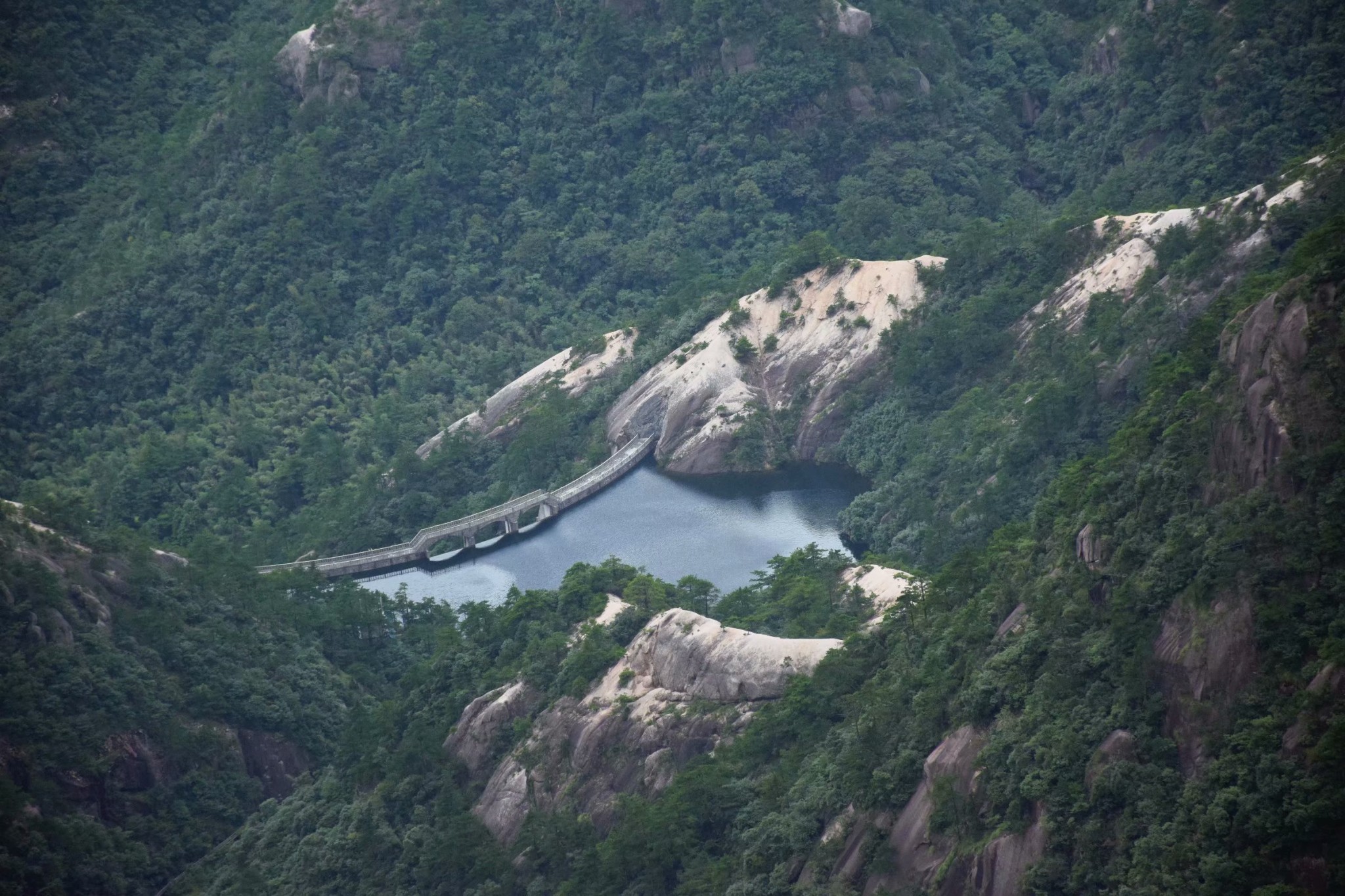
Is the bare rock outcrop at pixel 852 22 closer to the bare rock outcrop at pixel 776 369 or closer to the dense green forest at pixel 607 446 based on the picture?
the dense green forest at pixel 607 446

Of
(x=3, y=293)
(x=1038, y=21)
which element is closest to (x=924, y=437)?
(x=1038, y=21)

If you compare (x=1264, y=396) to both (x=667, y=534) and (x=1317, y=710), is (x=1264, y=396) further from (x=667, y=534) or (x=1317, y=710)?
(x=667, y=534)

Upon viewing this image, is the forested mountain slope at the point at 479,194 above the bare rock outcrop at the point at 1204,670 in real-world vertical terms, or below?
above

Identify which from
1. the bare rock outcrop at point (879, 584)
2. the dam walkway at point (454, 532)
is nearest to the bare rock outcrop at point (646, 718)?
the bare rock outcrop at point (879, 584)

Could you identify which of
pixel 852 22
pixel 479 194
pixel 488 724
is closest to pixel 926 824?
pixel 488 724

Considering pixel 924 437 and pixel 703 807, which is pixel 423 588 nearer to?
pixel 924 437

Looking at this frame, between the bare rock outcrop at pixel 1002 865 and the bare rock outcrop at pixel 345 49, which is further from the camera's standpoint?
the bare rock outcrop at pixel 345 49
